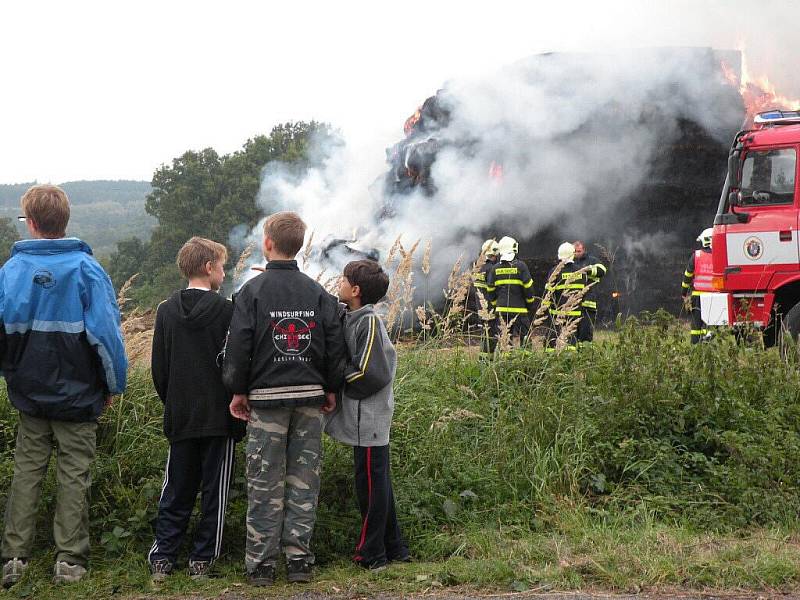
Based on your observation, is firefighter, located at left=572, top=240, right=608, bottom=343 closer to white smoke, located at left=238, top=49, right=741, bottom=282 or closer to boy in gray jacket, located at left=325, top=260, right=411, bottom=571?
boy in gray jacket, located at left=325, top=260, right=411, bottom=571

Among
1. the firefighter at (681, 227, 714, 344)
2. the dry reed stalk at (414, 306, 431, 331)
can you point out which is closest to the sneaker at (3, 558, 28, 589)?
the dry reed stalk at (414, 306, 431, 331)

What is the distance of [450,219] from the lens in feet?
66.3

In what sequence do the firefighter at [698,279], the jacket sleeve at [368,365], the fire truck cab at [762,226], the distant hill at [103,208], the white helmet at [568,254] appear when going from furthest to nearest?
the distant hill at [103,208] < the firefighter at [698,279] < the fire truck cab at [762,226] < the white helmet at [568,254] < the jacket sleeve at [368,365]

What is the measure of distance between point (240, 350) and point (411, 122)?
18748 mm

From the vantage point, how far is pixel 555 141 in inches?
797

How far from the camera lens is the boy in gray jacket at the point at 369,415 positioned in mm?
4605

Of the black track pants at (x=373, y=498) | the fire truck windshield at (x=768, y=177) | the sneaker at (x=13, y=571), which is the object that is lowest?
the sneaker at (x=13, y=571)

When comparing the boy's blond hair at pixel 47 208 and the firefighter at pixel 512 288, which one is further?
the firefighter at pixel 512 288

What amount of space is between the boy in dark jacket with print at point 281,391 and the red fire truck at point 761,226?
691cm

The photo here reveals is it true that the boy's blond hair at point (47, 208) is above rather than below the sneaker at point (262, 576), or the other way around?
above

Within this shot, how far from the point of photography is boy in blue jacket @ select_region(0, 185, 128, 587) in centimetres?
454

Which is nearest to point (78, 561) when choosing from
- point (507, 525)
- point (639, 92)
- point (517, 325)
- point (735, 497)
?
point (507, 525)

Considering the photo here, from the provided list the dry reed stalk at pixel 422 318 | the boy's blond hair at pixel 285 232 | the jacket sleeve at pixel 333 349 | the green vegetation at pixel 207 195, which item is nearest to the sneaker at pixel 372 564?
the jacket sleeve at pixel 333 349

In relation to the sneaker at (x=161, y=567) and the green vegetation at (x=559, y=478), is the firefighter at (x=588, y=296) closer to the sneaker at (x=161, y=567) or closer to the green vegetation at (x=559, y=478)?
the green vegetation at (x=559, y=478)
